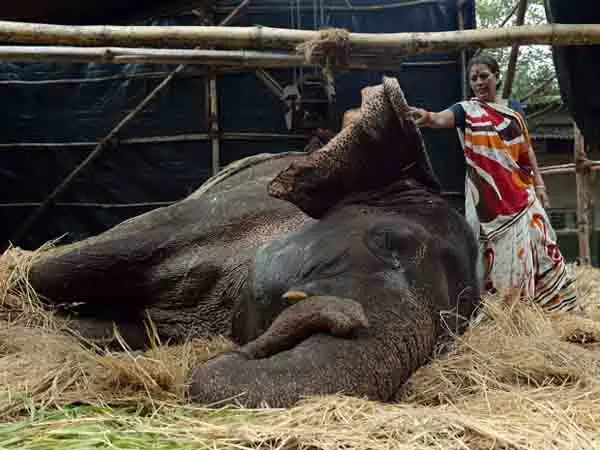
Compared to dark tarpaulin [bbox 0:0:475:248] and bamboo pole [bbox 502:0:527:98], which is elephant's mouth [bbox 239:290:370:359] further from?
dark tarpaulin [bbox 0:0:475:248]

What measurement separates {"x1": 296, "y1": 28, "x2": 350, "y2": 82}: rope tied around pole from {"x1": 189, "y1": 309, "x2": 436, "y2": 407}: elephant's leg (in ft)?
3.39

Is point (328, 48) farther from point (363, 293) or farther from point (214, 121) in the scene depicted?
point (214, 121)

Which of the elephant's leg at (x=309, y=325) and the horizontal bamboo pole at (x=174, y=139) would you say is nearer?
the elephant's leg at (x=309, y=325)

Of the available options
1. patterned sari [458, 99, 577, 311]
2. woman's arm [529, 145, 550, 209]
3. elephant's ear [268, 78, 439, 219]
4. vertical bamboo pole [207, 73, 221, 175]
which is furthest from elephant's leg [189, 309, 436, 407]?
vertical bamboo pole [207, 73, 221, 175]

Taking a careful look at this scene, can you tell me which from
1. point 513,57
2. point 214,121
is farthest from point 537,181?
point 214,121

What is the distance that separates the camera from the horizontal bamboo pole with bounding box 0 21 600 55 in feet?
8.47

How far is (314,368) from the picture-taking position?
6.41 feet

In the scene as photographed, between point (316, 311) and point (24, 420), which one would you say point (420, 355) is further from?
point (24, 420)

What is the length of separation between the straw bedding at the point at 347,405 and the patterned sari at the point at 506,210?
0.49 meters

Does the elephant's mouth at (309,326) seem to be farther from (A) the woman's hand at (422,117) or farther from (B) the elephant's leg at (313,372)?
(A) the woman's hand at (422,117)

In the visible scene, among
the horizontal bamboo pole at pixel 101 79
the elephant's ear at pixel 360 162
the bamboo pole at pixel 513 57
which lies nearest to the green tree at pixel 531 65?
the bamboo pole at pixel 513 57

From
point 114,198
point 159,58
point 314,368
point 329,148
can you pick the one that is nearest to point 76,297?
point 159,58

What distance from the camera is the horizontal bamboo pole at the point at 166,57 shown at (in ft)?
10.7

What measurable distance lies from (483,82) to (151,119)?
19.8 ft
